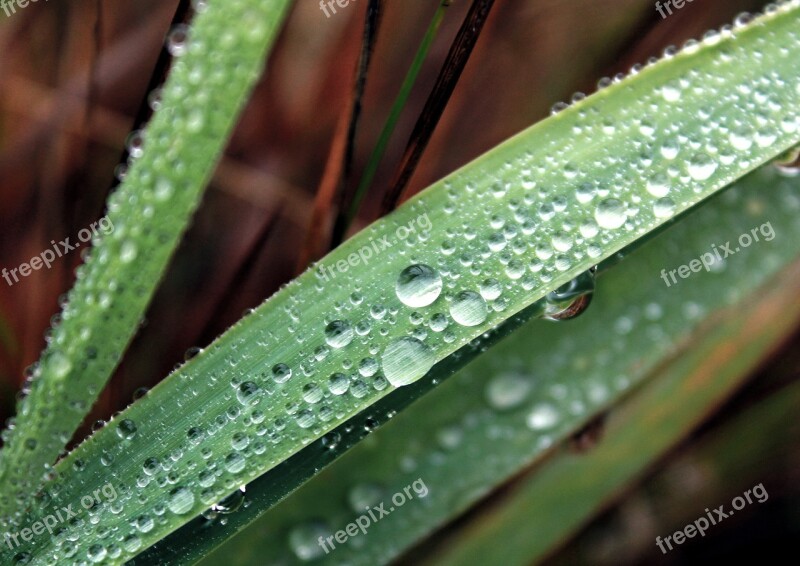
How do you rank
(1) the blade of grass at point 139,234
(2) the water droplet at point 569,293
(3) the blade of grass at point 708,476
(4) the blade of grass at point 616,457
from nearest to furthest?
1. (1) the blade of grass at point 139,234
2. (2) the water droplet at point 569,293
3. (4) the blade of grass at point 616,457
4. (3) the blade of grass at point 708,476

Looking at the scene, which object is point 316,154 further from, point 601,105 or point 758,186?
point 758,186

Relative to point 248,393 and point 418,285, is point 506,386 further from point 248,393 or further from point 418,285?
point 248,393

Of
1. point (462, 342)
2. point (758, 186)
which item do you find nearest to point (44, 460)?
point (462, 342)

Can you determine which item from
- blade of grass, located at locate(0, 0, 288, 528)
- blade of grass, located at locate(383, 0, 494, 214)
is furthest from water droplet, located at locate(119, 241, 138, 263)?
blade of grass, located at locate(383, 0, 494, 214)

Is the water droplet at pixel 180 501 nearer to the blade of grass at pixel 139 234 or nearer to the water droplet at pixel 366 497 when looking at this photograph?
the blade of grass at pixel 139 234

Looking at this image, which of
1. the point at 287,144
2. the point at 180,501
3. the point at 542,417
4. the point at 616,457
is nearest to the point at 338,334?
the point at 180,501

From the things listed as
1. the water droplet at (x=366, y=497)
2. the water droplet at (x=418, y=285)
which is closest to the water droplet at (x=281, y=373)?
the water droplet at (x=418, y=285)
